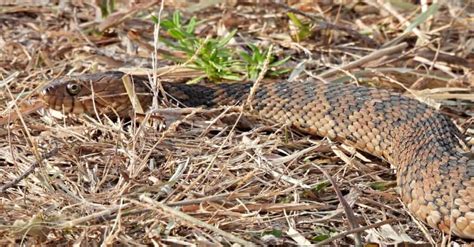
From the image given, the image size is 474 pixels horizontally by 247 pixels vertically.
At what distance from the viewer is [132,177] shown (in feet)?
13.9

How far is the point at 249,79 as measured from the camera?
5.86 meters

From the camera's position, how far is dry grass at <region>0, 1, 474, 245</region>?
3855mm

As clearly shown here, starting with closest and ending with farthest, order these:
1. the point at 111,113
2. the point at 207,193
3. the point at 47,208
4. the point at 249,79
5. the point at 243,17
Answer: the point at 47,208 → the point at 207,193 → the point at 111,113 → the point at 249,79 → the point at 243,17

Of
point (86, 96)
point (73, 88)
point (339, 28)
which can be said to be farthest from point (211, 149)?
point (339, 28)

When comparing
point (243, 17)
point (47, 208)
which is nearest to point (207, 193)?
point (47, 208)

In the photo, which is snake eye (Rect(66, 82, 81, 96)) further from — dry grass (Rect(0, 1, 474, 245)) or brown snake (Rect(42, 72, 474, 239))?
dry grass (Rect(0, 1, 474, 245))

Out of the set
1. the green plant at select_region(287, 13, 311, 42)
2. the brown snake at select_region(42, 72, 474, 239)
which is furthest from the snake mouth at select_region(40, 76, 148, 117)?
the green plant at select_region(287, 13, 311, 42)

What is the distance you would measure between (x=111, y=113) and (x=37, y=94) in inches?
19.7

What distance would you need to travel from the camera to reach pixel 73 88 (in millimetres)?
5445

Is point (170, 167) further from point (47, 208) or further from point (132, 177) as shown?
point (47, 208)

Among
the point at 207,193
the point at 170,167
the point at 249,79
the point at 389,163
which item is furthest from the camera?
the point at 249,79

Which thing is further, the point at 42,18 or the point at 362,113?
the point at 42,18

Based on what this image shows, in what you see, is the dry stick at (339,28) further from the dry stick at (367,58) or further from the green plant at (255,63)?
the green plant at (255,63)

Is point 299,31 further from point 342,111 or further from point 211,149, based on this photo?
point 211,149
